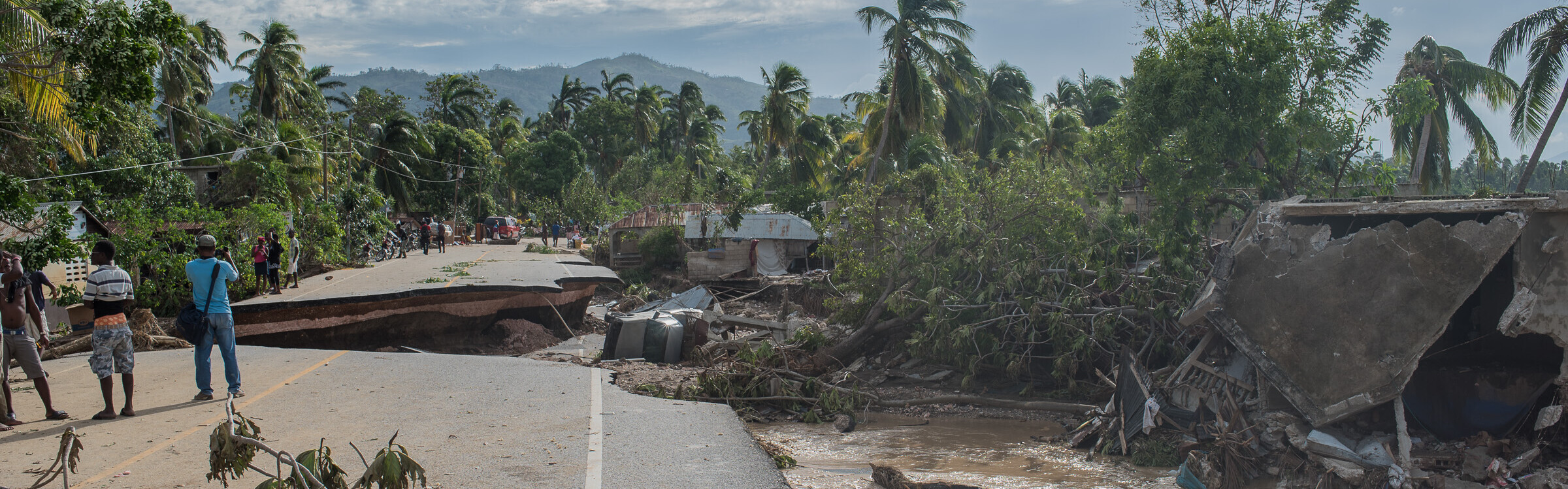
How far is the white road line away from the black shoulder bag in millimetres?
3308

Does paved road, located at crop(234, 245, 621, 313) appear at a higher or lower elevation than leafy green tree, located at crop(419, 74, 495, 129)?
lower

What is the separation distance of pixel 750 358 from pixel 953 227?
3.83 metres

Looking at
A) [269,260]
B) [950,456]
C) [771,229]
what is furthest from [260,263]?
[771,229]

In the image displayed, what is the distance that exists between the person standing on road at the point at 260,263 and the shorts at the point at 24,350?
9753 millimetres

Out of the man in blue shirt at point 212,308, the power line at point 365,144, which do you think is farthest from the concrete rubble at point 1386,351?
the power line at point 365,144

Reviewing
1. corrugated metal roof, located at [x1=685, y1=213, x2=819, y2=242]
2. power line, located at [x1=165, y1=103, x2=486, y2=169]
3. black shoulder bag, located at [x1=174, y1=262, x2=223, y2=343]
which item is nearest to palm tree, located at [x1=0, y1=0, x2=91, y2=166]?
black shoulder bag, located at [x1=174, y1=262, x2=223, y2=343]

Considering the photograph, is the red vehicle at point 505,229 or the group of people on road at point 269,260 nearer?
the group of people on road at point 269,260

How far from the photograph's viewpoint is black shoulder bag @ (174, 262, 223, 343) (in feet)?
23.0

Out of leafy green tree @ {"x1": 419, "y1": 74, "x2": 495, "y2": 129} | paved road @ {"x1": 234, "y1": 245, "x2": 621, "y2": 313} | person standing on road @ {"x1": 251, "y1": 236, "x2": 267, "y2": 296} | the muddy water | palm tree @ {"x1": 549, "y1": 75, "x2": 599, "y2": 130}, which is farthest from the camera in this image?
palm tree @ {"x1": 549, "y1": 75, "x2": 599, "y2": 130}

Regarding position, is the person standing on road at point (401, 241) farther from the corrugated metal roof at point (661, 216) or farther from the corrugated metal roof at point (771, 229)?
the corrugated metal roof at point (771, 229)

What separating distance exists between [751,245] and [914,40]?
28.4 feet

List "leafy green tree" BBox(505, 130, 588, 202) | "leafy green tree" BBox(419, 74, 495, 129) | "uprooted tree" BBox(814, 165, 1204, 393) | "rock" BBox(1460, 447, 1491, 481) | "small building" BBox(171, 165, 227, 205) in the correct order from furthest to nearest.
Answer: "leafy green tree" BBox(419, 74, 495, 129), "leafy green tree" BBox(505, 130, 588, 202), "small building" BBox(171, 165, 227, 205), "uprooted tree" BBox(814, 165, 1204, 393), "rock" BBox(1460, 447, 1491, 481)

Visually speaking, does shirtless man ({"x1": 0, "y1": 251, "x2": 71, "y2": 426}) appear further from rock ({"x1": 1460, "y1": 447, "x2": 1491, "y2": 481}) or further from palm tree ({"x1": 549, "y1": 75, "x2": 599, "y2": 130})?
palm tree ({"x1": 549, "y1": 75, "x2": 599, "y2": 130})

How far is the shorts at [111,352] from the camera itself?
6.52 meters
